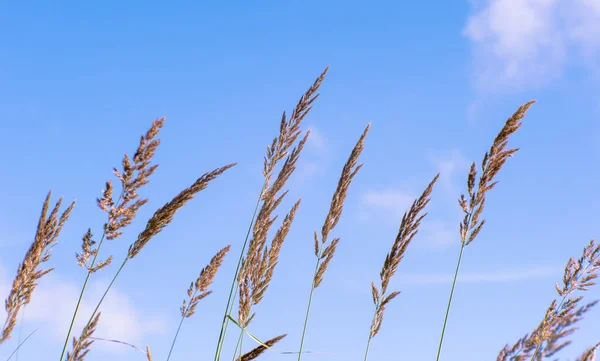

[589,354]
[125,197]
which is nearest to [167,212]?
[125,197]

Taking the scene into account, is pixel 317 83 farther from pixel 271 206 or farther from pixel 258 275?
pixel 258 275

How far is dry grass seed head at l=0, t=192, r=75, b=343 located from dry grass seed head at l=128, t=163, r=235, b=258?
21.7 inches

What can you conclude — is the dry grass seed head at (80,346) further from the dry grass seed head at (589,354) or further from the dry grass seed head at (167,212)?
the dry grass seed head at (589,354)

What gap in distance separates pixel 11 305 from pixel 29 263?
0.24 m

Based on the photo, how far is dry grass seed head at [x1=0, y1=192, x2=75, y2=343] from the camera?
3.35m

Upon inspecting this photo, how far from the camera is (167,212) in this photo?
3.31 meters

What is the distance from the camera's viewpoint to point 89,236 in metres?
3.31

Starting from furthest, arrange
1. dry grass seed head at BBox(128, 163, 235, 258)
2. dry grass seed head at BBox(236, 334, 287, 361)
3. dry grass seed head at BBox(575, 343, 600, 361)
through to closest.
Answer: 1. dry grass seed head at BBox(128, 163, 235, 258)
2. dry grass seed head at BBox(236, 334, 287, 361)
3. dry grass seed head at BBox(575, 343, 600, 361)

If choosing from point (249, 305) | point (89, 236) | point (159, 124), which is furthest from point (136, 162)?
point (249, 305)

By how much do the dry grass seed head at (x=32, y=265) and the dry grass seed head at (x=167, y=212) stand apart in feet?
1.81

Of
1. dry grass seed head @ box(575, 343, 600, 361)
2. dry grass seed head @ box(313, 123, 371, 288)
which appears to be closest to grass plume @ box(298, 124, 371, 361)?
dry grass seed head @ box(313, 123, 371, 288)

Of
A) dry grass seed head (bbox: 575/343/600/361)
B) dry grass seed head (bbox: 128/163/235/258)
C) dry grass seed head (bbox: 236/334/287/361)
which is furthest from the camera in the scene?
dry grass seed head (bbox: 128/163/235/258)

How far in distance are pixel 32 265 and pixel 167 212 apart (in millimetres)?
802

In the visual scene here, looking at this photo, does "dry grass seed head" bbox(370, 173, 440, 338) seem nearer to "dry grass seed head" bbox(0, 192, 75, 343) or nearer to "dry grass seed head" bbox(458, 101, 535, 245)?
"dry grass seed head" bbox(458, 101, 535, 245)
